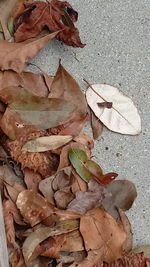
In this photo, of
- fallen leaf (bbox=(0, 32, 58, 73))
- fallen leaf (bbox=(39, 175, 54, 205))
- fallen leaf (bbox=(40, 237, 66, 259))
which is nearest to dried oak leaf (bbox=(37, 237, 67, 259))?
fallen leaf (bbox=(40, 237, 66, 259))

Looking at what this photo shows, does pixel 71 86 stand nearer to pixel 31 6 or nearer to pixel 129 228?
pixel 31 6

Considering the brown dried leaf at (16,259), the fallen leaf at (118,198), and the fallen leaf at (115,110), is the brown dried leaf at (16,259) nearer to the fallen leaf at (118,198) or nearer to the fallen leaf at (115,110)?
the fallen leaf at (118,198)

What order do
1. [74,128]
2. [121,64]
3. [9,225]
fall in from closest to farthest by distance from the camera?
[9,225] < [74,128] < [121,64]

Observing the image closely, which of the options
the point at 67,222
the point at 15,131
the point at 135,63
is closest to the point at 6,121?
the point at 15,131

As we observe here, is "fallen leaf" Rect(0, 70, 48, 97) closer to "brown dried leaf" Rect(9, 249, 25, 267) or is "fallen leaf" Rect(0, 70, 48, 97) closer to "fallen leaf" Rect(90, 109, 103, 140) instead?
"fallen leaf" Rect(90, 109, 103, 140)

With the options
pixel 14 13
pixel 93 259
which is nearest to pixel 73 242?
pixel 93 259

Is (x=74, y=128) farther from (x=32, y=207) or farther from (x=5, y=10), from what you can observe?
Answer: (x=5, y=10)

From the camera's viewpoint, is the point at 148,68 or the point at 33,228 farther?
the point at 148,68
